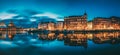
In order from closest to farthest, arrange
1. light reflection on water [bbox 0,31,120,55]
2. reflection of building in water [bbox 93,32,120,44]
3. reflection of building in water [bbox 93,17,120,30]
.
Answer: light reflection on water [bbox 0,31,120,55] < reflection of building in water [bbox 93,32,120,44] < reflection of building in water [bbox 93,17,120,30]

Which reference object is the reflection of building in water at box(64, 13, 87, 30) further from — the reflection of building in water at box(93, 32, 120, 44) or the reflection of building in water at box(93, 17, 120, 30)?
the reflection of building in water at box(93, 32, 120, 44)

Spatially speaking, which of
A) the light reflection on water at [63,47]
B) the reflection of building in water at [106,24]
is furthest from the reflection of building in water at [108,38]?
the reflection of building in water at [106,24]

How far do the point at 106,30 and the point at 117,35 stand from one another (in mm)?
1441

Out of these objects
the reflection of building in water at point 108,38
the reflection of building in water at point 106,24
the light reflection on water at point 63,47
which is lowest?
the light reflection on water at point 63,47

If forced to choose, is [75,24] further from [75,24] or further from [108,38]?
[108,38]

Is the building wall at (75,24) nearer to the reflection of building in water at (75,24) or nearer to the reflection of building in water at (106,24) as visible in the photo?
the reflection of building in water at (75,24)

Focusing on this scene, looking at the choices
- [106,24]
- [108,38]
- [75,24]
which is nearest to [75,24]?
[75,24]

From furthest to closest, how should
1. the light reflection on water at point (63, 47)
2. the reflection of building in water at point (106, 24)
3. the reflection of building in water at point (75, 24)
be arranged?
the reflection of building in water at point (75, 24), the reflection of building in water at point (106, 24), the light reflection on water at point (63, 47)

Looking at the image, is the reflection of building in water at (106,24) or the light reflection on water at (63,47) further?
the reflection of building in water at (106,24)

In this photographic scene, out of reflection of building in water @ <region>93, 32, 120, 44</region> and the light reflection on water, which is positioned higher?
reflection of building in water @ <region>93, 32, 120, 44</region>

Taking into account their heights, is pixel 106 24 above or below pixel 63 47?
above

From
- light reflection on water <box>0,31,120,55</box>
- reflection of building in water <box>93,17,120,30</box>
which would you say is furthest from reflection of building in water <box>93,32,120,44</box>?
reflection of building in water <box>93,17,120,30</box>

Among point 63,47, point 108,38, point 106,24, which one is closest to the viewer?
point 63,47

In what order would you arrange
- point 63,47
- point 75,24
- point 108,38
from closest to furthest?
point 63,47 → point 108,38 → point 75,24
